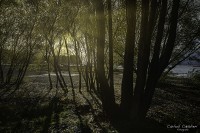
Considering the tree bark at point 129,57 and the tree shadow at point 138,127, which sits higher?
the tree bark at point 129,57

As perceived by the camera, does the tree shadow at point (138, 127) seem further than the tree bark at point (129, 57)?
No

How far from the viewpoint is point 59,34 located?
A: 3706 centimetres

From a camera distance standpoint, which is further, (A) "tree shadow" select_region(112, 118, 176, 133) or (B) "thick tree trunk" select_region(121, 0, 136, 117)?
(B) "thick tree trunk" select_region(121, 0, 136, 117)

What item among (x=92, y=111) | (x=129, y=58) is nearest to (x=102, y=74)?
(x=129, y=58)

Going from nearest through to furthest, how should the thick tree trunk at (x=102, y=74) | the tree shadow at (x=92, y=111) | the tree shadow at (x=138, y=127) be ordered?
1. the tree shadow at (x=138, y=127)
2. the tree shadow at (x=92, y=111)
3. the thick tree trunk at (x=102, y=74)

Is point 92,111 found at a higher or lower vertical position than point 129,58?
lower

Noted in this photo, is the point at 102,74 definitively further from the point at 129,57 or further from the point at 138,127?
the point at 138,127

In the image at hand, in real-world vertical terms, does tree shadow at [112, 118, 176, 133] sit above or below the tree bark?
below

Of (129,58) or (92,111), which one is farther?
(92,111)

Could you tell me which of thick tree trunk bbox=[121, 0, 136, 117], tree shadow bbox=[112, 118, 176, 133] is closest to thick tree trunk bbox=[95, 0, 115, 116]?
thick tree trunk bbox=[121, 0, 136, 117]

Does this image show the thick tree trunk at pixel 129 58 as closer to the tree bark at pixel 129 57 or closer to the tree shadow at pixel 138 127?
the tree bark at pixel 129 57

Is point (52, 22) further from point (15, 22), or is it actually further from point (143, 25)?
point (143, 25)

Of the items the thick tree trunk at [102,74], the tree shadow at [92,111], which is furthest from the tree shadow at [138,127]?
the thick tree trunk at [102,74]

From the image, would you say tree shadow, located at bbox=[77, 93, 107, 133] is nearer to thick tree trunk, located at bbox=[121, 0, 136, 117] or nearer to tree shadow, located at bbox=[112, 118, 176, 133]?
tree shadow, located at bbox=[112, 118, 176, 133]
